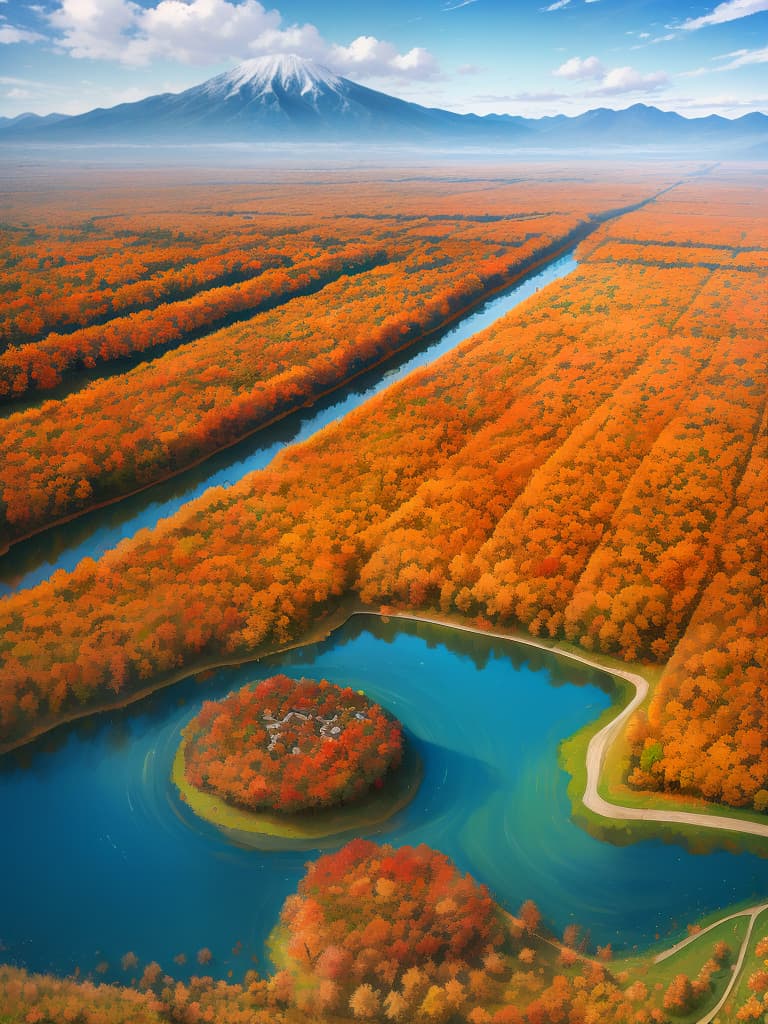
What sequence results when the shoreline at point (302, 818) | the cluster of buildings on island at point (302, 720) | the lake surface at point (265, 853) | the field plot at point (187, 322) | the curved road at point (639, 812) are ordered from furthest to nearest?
the field plot at point (187, 322) → the cluster of buildings on island at point (302, 720) → the shoreline at point (302, 818) → the lake surface at point (265, 853) → the curved road at point (639, 812)

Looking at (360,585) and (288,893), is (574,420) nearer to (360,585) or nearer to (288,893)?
(360,585)

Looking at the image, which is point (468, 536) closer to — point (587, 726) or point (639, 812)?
point (587, 726)

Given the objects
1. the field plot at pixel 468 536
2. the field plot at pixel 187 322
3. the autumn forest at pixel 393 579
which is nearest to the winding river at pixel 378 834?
the autumn forest at pixel 393 579

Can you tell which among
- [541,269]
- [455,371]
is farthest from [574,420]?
[541,269]

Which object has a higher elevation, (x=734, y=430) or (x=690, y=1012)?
(x=734, y=430)

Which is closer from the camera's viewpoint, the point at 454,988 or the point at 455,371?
the point at 454,988

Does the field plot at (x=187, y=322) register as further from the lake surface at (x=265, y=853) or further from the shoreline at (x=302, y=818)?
the shoreline at (x=302, y=818)

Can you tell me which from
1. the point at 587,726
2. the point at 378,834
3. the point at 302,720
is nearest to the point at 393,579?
the point at 302,720
